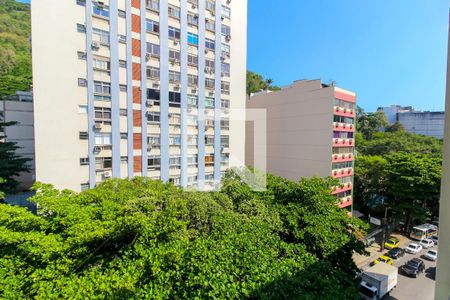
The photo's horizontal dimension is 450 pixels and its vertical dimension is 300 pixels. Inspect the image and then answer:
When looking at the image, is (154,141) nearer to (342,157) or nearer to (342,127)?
(342,127)

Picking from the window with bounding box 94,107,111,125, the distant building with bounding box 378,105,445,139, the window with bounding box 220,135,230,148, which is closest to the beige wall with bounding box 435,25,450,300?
the window with bounding box 94,107,111,125

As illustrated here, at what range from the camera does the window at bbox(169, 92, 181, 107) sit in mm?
12945

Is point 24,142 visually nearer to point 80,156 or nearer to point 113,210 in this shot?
point 80,156

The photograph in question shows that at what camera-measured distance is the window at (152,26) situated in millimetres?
12148

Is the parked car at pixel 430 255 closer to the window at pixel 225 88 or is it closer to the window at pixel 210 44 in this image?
the window at pixel 225 88

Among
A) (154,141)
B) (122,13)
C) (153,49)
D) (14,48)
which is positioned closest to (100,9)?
(122,13)

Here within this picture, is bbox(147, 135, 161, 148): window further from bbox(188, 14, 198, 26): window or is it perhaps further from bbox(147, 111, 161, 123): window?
bbox(188, 14, 198, 26): window

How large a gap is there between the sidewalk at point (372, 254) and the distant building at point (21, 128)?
21.1m

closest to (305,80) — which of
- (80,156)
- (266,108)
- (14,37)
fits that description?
(266,108)

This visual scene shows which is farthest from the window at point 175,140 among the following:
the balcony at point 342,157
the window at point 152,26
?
the balcony at point 342,157

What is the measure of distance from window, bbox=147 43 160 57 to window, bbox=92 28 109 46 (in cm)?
204

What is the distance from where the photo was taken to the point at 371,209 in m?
19.4

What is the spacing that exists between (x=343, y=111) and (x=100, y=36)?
49.5ft

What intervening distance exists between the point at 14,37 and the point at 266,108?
31033 millimetres
